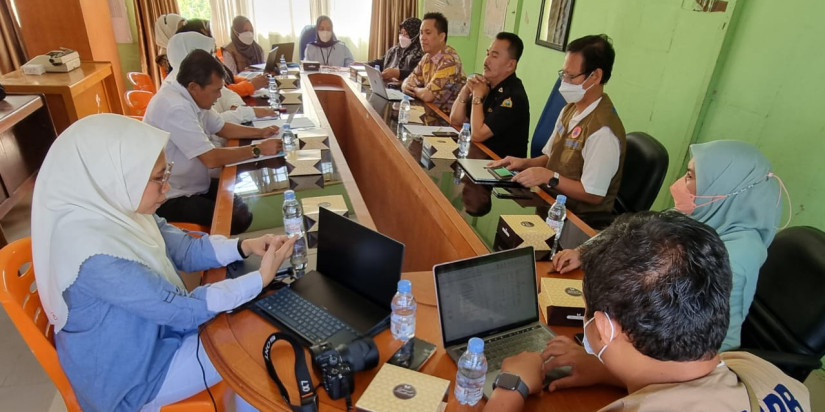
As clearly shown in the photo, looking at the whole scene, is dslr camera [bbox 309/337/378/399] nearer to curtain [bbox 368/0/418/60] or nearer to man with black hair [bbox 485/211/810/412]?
man with black hair [bbox 485/211/810/412]

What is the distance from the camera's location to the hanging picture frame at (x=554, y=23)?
3.72 m

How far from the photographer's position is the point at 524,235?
1342 mm

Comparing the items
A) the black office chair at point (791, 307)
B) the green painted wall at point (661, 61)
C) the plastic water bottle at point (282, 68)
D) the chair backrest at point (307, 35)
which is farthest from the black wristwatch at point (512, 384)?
the chair backrest at point (307, 35)

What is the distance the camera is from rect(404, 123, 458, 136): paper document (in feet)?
8.05

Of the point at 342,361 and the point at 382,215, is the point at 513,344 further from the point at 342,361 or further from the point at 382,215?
the point at 382,215

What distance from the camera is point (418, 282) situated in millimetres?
1227

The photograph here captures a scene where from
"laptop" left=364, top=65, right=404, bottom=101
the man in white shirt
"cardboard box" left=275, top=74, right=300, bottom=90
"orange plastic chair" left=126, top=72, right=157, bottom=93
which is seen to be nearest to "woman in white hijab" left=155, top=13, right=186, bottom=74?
"orange plastic chair" left=126, top=72, right=157, bottom=93

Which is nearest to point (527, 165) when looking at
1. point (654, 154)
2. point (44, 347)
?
point (654, 154)

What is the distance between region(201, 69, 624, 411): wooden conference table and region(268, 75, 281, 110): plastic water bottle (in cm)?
19

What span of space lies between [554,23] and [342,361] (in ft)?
12.7

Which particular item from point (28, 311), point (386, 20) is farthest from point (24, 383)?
point (386, 20)

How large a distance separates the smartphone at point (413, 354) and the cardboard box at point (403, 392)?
0.11 ft

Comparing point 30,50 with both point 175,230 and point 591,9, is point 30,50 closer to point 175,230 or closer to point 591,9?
point 175,230

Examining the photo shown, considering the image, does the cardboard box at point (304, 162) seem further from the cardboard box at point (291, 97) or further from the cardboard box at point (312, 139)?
the cardboard box at point (291, 97)
